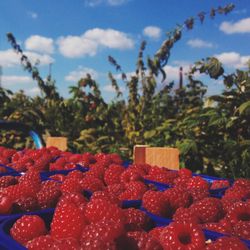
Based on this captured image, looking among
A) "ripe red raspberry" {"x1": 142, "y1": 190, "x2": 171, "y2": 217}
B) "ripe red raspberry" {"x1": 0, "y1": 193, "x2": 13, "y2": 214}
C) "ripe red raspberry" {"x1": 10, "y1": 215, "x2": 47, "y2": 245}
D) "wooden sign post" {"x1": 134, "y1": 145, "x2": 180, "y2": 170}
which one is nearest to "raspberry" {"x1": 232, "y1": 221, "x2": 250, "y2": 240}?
"ripe red raspberry" {"x1": 142, "y1": 190, "x2": 171, "y2": 217}

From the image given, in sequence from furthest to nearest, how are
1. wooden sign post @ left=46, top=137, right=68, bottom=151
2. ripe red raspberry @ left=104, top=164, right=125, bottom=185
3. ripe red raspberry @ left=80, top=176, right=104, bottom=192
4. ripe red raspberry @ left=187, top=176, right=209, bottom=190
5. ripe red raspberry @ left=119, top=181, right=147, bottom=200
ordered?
wooden sign post @ left=46, top=137, right=68, bottom=151, ripe red raspberry @ left=104, top=164, right=125, bottom=185, ripe red raspberry @ left=187, top=176, right=209, bottom=190, ripe red raspberry @ left=80, top=176, right=104, bottom=192, ripe red raspberry @ left=119, top=181, right=147, bottom=200

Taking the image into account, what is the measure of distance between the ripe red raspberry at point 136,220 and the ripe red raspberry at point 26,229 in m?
0.20

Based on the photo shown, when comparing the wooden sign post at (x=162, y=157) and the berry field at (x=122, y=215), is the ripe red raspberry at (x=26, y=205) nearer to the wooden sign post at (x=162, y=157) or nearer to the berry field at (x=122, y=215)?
the berry field at (x=122, y=215)

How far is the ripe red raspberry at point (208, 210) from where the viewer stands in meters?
1.07

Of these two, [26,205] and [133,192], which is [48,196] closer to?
[26,205]

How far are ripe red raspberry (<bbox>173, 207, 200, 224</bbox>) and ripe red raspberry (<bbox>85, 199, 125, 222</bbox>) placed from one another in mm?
137

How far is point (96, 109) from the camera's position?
5637mm

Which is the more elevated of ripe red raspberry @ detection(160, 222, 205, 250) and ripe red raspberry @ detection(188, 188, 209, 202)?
ripe red raspberry @ detection(160, 222, 205, 250)

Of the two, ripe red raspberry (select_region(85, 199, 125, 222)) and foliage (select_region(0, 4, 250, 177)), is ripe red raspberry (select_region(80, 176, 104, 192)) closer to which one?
ripe red raspberry (select_region(85, 199, 125, 222))

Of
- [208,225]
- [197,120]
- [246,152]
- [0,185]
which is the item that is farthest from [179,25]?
[208,225]

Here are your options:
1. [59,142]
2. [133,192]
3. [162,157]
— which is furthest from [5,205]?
[59,142]

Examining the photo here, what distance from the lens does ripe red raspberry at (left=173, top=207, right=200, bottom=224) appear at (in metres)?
0.98

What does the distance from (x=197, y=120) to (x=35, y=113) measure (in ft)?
10.0

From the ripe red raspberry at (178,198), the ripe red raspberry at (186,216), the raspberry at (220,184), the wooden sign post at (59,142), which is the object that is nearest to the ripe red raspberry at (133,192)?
the ripe red raspberry at (178,198)
